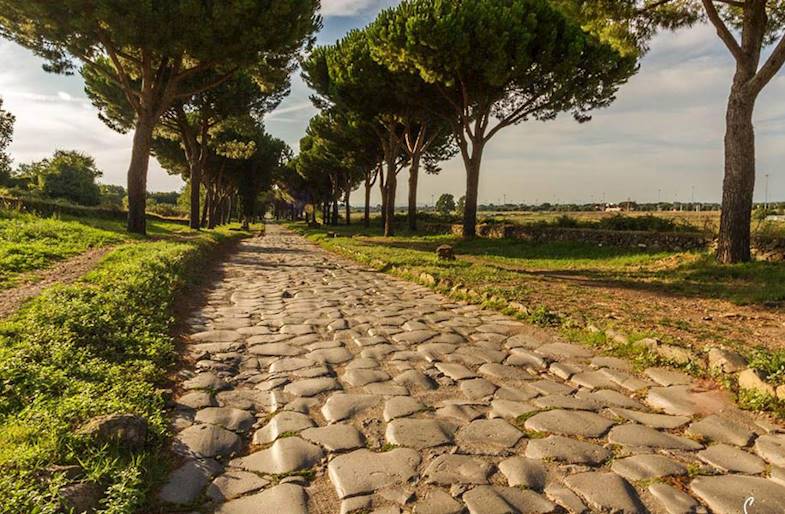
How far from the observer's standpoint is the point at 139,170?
58.3 ft

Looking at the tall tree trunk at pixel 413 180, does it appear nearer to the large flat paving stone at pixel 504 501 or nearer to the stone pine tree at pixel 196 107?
the stone pine tree at pixel 196 107

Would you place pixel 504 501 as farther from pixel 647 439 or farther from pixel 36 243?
pixel 36 243

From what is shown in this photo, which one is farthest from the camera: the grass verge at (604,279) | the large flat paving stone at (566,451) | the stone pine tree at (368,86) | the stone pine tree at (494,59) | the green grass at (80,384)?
the stone pine tree at (368,86)

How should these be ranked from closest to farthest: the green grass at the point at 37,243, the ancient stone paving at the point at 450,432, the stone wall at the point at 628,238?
the ancient stone paving at the point at 450,432, the green grass at the point at 37,243, the stone wall at the point at 628,238

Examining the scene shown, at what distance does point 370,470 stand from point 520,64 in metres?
18.3

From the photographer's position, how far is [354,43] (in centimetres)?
2408

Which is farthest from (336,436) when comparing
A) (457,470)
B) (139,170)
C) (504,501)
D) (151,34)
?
(139,170)

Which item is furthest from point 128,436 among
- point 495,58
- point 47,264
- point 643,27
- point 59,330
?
point 495,58

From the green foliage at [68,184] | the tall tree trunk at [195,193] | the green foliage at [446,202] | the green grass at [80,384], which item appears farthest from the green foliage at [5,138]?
the green foliage at [446,202]

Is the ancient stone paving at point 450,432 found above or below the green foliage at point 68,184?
below

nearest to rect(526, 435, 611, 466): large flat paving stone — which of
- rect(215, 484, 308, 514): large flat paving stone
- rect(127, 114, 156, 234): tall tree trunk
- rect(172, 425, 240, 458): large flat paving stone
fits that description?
rect(215, 484, 308, 514): large flat paving stone

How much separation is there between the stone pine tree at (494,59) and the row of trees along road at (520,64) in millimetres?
44

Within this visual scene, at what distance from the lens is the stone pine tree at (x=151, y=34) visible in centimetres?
1452

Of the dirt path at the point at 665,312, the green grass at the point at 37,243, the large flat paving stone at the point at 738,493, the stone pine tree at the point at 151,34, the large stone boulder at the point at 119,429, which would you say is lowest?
the large flat paving stone at the point at 738,493
